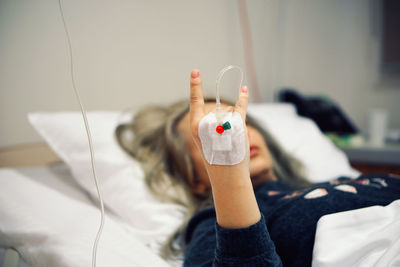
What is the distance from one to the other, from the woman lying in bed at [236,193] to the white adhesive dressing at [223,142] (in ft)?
0.05

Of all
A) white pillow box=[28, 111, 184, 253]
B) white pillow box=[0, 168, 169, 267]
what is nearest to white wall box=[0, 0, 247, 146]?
white pillow box=[28, 111, 184, 253]

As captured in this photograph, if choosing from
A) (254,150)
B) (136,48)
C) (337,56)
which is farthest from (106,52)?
(337,56)

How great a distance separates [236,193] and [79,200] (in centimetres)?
58

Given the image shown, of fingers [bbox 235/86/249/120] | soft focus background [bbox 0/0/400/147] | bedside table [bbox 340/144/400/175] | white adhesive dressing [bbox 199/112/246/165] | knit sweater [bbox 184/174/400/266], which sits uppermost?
soft focus background [bbox 0/0/400/147]

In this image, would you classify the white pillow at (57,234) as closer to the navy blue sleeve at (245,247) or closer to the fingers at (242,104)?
the navy blue sleeve at (245,247)

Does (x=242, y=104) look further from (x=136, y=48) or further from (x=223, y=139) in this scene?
(x=136, y=48)

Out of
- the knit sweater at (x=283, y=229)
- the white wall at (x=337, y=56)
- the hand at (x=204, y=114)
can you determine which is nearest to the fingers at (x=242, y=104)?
the hand at (x=204, y=114)

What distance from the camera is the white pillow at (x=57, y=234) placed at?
1.82 feet

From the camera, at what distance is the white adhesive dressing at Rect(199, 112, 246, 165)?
1.41 feet

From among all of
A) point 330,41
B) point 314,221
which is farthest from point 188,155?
point 330,41

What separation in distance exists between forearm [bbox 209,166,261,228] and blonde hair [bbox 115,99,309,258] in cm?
34

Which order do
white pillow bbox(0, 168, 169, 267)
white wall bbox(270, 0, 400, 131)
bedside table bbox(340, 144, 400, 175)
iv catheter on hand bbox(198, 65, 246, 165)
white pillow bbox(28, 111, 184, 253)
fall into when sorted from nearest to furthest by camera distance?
1. iv catheter on hand bbox(198, 65, 246, 165)
2. white pillow bbox(0, 168, 169, 267)
3. white pillow bbox(28, 111, 184, 253)
4. bedside table bbox(340, 144, 400, 175)
5. white wall bbox(270, 0, 400, 131)

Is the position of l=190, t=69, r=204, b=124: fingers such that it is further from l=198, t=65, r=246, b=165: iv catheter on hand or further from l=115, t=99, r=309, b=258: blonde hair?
l=115, t=99, r=309, b=258: blonde hair

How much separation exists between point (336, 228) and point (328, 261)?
72 mm
